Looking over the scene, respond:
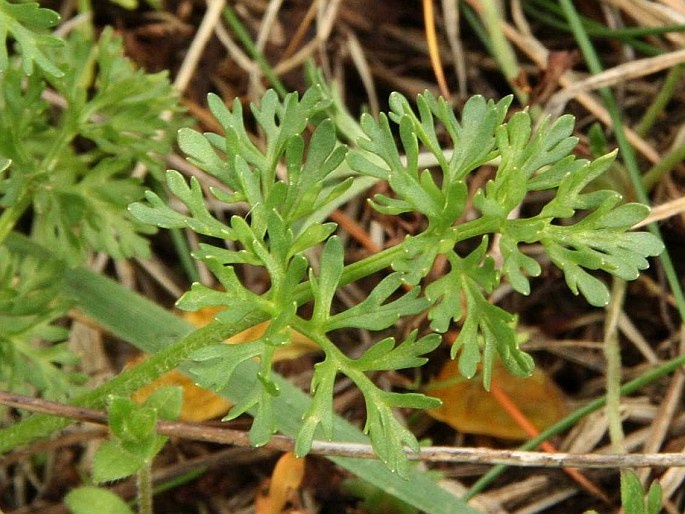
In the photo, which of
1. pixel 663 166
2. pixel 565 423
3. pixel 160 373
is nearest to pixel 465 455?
pixel 565 423

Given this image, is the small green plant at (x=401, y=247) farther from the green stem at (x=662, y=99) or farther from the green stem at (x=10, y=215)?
the green stem at (x=662, y=99)

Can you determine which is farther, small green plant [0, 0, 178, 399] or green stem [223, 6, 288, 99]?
green stem [223, 6, 288, 99]

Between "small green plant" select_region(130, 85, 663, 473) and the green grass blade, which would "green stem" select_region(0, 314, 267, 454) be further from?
"small green plant" select_region(130, 85, 663, 473)

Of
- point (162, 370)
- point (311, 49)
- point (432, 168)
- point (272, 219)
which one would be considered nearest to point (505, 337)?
point (272, 219)

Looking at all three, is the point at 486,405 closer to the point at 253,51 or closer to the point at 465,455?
the point at 465,455

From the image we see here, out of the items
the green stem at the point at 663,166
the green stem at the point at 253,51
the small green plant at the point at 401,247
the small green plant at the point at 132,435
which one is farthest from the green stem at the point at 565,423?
the green stem at the point at 253,51

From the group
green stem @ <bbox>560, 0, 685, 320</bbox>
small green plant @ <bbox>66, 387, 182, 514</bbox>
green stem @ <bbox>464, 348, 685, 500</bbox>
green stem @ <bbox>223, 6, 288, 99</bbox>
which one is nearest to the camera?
small green plant @ <bbox>66, 387, 182, 514</bbox>

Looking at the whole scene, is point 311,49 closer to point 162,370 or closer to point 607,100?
point 607,100

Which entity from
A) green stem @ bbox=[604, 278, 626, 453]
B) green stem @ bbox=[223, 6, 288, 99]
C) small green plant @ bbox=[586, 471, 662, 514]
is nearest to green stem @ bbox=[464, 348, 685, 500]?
green stem @ bbox=[604, 278, 626, 453]
